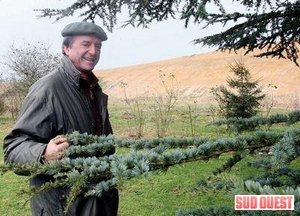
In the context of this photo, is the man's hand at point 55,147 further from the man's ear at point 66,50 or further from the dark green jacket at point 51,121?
the man's ear at point 66,50

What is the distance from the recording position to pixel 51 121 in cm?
236

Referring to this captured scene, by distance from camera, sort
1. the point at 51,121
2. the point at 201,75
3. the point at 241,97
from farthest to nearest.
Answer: the point at 201,75
the point at 241,97
the point at 51,121

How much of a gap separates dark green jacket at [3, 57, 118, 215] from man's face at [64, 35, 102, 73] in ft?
0.15

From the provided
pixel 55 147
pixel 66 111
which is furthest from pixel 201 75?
pixel 55 147

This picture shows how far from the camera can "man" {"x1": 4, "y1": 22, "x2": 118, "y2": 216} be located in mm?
2299

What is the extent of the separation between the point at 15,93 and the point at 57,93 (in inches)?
766

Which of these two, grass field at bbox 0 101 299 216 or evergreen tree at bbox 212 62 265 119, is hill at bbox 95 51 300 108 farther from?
grass field at bbox 0 101 299 216

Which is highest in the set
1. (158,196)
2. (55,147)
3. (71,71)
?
(71,71)

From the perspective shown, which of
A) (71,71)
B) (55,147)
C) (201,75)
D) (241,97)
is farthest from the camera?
(201,75)

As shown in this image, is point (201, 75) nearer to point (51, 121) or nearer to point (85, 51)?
point (85, 51)

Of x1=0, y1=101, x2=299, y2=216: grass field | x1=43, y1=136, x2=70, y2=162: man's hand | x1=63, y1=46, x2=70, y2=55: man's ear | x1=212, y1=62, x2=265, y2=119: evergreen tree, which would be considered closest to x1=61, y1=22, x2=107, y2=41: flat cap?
x1=63, y1=46, x2=70, y2=55: man's ear

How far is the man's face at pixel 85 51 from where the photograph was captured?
2443 millimetres

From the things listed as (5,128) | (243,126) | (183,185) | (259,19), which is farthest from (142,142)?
(5,128)

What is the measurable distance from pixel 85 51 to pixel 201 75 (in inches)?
Result: 1839
